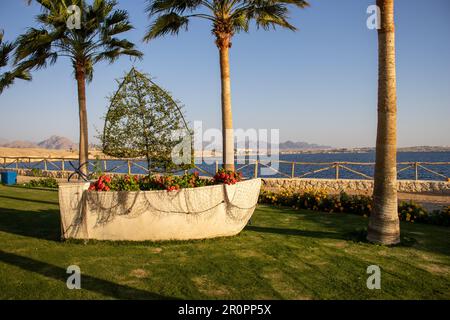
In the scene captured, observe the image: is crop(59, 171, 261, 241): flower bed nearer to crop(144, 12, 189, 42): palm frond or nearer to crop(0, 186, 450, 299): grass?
crop(0, 186, 450, 299): grass

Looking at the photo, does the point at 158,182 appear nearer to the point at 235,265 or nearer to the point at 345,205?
the point at 235,265

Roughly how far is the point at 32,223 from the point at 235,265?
5686 millimetres

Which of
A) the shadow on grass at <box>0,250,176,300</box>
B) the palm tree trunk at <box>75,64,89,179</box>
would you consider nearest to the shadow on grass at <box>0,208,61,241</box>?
the shadow on grass at <box>0,250,176,300</box>

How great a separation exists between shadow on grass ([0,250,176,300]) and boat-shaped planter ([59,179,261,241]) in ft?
3.77

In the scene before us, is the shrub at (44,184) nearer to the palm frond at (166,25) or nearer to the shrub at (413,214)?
the palm frond at (166,25)

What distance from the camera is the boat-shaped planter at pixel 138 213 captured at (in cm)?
630

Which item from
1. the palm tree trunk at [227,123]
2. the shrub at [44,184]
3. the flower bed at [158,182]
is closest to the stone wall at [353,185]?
the palm tree trunk at [227,123]

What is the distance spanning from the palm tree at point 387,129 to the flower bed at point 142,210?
9.59 feet

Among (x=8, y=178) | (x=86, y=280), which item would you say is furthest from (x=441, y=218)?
(x=8, y=178)

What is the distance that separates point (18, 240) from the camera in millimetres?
6652

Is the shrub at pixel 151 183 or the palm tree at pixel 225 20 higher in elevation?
the palm tree at pixel 225 20

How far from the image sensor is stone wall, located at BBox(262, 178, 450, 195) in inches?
608
